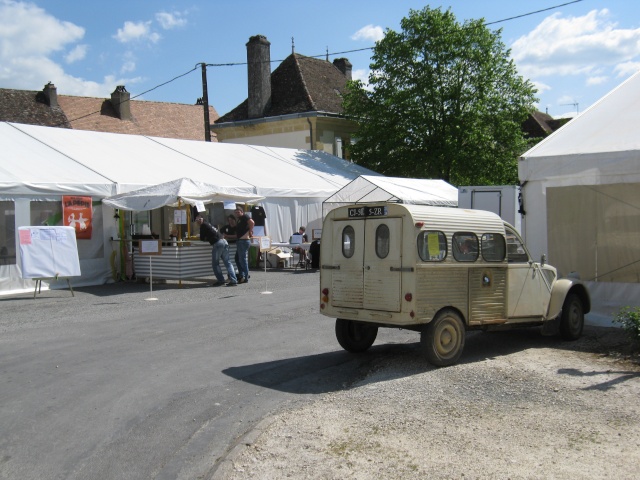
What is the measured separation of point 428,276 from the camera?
304 inches

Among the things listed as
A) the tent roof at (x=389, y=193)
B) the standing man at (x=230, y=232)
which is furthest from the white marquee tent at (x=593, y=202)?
the tent roof at (x=389, y=193)

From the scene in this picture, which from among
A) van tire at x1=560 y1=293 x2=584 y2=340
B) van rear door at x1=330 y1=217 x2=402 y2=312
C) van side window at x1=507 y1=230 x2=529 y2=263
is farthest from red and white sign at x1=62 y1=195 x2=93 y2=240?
van tire at x1=560 y1=293 x2=584 y2=340

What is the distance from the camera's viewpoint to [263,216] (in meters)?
21.8

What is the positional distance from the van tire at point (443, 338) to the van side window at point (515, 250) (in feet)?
4.35

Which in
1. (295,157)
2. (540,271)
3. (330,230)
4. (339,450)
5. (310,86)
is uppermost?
(310,86)

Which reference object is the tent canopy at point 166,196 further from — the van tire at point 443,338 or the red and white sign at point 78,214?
the van tire at point 443,338

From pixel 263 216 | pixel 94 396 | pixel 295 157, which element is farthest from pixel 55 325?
pixel 295 157

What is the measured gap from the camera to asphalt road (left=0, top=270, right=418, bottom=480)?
5.29 metres

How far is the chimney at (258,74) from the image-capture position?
121 feet

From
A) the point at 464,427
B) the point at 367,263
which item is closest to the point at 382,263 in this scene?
the point at 367,263

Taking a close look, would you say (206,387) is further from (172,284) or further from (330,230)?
(172,284)

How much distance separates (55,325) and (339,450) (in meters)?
7.62

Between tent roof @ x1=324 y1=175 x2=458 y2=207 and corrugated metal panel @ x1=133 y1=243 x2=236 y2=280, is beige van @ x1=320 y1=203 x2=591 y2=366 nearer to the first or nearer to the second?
corrugated metal panel @ x1=133 y1=243 x2=236 y2=280

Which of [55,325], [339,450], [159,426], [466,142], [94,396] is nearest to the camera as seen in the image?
[339,450]
